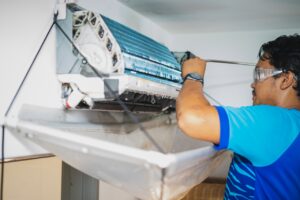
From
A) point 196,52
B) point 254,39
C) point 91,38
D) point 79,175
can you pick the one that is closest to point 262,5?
point 254,39

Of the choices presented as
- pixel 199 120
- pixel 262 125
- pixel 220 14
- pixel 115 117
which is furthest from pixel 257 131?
pixel 220 14

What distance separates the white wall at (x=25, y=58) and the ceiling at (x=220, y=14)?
69cm

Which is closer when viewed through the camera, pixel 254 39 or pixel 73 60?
pixel 73 60

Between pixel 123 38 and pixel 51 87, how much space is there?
1.38ft

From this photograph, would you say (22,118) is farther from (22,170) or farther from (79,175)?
(79,175)

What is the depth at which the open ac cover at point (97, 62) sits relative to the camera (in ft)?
4.55

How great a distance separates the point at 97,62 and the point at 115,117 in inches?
17.6

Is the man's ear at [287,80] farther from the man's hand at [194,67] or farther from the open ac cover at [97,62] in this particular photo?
the open ac cover at [97,62]

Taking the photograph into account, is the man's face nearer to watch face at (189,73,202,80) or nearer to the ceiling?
watch face at (189,73,202,80)

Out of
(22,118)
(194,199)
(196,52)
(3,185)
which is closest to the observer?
(22,118)

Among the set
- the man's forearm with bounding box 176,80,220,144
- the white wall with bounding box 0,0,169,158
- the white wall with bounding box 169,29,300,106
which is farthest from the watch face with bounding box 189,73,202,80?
the white wall with bounding box 169,29,300,106

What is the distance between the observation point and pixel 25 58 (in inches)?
54.4

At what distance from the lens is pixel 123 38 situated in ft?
4.90

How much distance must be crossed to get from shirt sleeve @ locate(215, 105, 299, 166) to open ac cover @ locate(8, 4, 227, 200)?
124 mm
